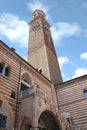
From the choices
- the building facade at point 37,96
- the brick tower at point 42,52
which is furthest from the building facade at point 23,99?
the brick tower at point 42,52

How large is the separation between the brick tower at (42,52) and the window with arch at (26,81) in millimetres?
5600

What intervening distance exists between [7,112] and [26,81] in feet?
16.5

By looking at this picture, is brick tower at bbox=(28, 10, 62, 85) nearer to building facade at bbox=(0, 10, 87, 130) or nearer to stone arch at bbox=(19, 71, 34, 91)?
building facade at bbox=(0, 10, 87, 130)

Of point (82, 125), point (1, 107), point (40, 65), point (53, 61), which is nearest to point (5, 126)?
point (1, 107)

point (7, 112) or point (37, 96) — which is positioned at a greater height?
point (37, 96)

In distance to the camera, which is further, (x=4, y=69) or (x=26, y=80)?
(x=26, y=80)

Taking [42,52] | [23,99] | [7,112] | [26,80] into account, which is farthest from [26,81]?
[42,52]

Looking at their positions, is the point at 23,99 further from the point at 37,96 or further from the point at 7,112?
the point at 7,112

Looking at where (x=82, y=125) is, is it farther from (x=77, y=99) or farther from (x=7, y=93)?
(x=7, y=93)

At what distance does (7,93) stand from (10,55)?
3.96 m

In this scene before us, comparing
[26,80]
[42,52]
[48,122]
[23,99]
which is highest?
[42,52]

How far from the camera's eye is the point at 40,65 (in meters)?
23.8

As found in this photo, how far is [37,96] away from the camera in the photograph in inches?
468

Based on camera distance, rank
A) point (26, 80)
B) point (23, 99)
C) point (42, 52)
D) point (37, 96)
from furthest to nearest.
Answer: point (42, 52) < point (26, 80) < point (23, 99) < point (37, 96)
